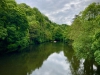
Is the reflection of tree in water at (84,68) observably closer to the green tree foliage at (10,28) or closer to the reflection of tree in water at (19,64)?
the reflection of tree in water at (19,64)

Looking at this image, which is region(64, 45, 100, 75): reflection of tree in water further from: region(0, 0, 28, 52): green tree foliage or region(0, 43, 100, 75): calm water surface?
region(0, 0, 28, 52): green tree foliage

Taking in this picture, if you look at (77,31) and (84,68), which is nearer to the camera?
(84,68)

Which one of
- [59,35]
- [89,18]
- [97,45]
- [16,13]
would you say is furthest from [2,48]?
[59,35]

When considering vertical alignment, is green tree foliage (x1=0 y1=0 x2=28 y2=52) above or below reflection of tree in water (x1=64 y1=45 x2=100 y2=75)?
above

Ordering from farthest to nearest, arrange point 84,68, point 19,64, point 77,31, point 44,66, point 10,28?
point 77,31 → point 10,28 → point 44,66 → point 19,64 → point 84,68

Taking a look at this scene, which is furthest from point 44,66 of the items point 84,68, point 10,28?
point 10,28

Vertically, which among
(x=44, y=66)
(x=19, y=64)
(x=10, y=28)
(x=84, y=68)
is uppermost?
(x=10, y=28)

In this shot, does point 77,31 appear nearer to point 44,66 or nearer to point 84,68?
point 44,66

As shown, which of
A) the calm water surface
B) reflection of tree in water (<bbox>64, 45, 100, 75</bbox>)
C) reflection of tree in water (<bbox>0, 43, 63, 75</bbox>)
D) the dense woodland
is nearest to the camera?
the dense woodland

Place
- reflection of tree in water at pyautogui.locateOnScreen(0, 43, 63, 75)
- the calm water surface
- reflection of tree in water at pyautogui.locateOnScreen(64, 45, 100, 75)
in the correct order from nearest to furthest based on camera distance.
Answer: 1. reflection of tree in water at pyautogui.locateOnScreen(64, 45, 100, 75)
2. reflection of tree in water at pyautogui.locateOnScreen(0, 43, 63, 75)
3. the calm water surface

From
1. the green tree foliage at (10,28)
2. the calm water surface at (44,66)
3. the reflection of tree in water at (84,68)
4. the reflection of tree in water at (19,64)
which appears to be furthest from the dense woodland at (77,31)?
the reflection of tree in water at (19,64)

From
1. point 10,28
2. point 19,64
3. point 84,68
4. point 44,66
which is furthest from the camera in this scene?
point 10,28

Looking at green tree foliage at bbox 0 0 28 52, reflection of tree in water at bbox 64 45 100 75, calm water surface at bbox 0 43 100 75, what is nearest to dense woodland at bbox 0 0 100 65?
green tree foliage at bbox 0 0 28 52

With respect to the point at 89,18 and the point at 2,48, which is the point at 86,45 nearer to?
the point at 89,18
